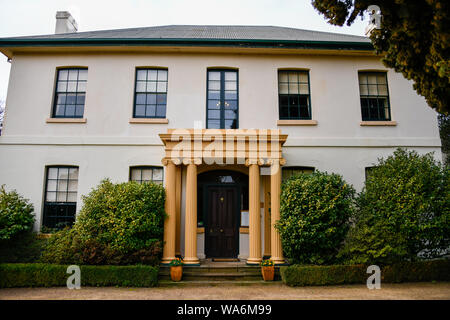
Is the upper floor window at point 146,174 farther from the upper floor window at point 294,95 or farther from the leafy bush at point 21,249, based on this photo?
the upper floor window at point 294,95

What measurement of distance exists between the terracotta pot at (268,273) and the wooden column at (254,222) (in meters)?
0.47

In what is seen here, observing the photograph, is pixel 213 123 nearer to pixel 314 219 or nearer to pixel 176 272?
pixel 314 219

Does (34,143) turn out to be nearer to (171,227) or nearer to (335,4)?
(171,227)

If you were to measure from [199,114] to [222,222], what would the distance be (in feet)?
12.5

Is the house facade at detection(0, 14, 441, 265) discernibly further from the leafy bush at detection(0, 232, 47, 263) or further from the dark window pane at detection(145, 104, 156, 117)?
the leafy bush at detection(0, 232, 47, 263)

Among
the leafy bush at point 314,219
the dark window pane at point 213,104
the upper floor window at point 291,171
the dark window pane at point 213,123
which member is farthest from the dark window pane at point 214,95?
the leafy bush at point 314,219

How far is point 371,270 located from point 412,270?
126 cm

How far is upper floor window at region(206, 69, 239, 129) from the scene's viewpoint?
11719 millimetres

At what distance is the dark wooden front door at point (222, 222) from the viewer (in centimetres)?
1123

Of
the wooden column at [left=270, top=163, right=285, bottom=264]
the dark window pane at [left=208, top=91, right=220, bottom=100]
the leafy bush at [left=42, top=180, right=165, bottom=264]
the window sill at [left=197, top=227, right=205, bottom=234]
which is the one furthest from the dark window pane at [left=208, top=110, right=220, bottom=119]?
the window sill at [left=197, top=227, right=205, bottom=234]

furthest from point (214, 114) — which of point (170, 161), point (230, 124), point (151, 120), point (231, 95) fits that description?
point (170, 161)

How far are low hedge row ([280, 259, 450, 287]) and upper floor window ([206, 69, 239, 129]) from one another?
17.1 ft

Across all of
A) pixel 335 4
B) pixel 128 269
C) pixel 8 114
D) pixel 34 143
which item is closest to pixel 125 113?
pixel 34 143
